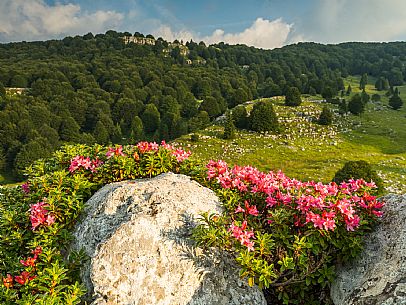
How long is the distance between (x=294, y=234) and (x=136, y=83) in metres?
120

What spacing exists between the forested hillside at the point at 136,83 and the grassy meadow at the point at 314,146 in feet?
56.5

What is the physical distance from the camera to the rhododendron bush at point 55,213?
12.7 feet

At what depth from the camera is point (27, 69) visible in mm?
121812

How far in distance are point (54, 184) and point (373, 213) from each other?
17.4 feet

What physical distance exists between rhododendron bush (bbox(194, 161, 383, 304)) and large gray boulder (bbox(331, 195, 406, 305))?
0.53ft

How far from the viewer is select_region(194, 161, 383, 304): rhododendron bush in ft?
13.7

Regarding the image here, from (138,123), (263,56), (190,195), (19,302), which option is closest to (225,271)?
(190,195)

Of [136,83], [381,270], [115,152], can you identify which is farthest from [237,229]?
[136,83]

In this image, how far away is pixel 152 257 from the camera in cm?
426

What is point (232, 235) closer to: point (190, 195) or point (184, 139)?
point (190, 195)

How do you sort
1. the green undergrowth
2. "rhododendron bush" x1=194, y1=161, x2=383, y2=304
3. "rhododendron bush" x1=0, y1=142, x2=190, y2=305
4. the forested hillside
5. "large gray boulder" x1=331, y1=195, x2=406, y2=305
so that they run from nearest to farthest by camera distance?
"large gray boulder" x1=331, y1=195, x2=406, y2=305
"rhododendron bush" x1=0, y1=142, x2=190, y2=305
the green undergrowth
"rhododendron bush" x1=194, y1=161, x2=383, y2=304
the forested hillside

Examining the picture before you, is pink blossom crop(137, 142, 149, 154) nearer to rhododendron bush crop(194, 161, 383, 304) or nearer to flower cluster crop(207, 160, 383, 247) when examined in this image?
flower cluster crop(207, 160, 383, 247)

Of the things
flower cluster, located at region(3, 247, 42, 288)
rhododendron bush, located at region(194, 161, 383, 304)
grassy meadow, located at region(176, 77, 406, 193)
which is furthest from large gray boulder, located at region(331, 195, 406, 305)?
grassy meadow, located at region(176, 77, 406, 193)

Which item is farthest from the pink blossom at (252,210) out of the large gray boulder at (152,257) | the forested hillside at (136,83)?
the forested hillside at (136,83)
